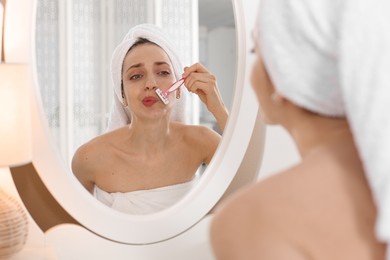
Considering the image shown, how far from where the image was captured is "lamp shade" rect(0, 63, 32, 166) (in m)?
0.99

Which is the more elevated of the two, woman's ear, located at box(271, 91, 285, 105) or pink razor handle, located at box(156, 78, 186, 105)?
woman's ear, located at box(271, 91, 285, 105)

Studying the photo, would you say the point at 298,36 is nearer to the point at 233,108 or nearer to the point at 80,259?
the point at 233,108

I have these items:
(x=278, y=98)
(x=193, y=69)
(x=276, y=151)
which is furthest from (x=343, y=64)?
A: (x=276, y=151)

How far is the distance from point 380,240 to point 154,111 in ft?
2.24

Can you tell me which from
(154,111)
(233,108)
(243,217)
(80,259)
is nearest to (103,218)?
(80,259)

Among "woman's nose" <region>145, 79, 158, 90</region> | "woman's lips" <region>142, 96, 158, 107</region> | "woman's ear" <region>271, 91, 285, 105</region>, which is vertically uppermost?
"woman's ear" <region>271, 91, 285, 105</region>

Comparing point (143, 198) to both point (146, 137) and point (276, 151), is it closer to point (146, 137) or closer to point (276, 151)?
point (146, 137)

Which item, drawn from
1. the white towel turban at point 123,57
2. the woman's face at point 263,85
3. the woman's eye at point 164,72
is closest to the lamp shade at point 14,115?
the white towel turban at point 123,57

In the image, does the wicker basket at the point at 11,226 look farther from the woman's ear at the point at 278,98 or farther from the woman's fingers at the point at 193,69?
the woman's ear at the point at 278,98

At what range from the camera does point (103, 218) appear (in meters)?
1.16

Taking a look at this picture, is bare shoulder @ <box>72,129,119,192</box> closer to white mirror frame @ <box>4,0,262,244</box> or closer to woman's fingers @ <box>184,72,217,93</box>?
white mirror frame @ <box>4,0,262,244</box>

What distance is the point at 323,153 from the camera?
Answer: 0.63 metres

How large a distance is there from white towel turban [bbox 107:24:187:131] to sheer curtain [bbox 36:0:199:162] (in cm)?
1

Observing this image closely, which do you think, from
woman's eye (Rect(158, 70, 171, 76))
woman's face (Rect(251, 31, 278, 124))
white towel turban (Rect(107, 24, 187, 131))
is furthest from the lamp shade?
woman's face (Rect(251, 31, 278, 124))
